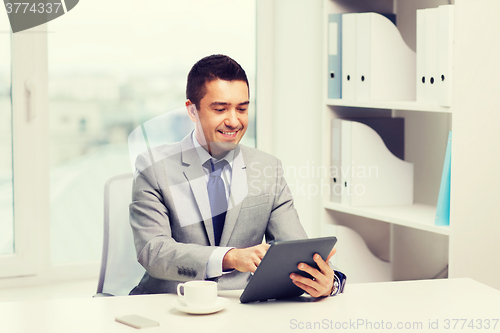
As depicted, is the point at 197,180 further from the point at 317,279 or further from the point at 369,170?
the point at 369,170

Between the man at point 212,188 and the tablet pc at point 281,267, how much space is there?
0.95ft

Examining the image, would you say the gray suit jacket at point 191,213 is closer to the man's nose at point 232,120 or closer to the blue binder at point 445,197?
the man's nose at point 232,120

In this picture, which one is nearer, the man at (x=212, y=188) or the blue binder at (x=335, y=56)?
the man at (x=212, y=188)

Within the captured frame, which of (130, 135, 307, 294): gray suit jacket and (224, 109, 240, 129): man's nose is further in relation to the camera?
(224, 109, 240, 129): man's nose

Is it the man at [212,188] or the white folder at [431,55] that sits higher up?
the white folder at [431,55]

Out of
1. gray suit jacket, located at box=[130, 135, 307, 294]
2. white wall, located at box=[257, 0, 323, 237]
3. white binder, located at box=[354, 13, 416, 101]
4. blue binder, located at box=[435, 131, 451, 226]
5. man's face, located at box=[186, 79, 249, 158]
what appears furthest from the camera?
white wall, located at box=[257, 0, 323, 237]

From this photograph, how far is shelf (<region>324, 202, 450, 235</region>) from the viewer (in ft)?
6.11

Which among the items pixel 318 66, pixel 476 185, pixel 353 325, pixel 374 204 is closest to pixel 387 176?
pixel 374 204

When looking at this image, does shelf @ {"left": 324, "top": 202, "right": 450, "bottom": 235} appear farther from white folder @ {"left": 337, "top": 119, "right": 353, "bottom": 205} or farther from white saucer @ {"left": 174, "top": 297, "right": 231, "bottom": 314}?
white saucer @ {"left": 174, "top": 297, "right": 231, "bottom": 314}

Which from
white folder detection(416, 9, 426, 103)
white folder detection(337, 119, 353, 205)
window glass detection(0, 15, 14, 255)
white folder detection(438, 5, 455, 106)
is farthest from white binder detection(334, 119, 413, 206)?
window glass detection(0, 15, 14, 255)

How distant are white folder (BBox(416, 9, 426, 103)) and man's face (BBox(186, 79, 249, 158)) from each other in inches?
24.7

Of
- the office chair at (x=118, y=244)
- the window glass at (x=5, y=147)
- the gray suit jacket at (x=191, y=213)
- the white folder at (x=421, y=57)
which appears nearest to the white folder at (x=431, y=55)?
the white folder at (x=421, y=57)

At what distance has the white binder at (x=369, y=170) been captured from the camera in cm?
214

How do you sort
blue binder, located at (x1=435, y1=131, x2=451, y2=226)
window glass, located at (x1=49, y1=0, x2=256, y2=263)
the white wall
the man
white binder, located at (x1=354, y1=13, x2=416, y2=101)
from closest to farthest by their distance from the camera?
the man
blue binder, located at (x1=435, y1=131, x2=451, y2=226)
white binder, located at (x1=354, y1=13, x2=416, y2=101)
window glass, located at (x1=49, y1=0, x2=256, y2=263)
the white wall
